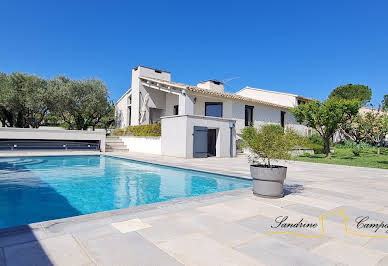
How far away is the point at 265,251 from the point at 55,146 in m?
19.8

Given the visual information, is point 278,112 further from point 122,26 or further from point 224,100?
point 122,26

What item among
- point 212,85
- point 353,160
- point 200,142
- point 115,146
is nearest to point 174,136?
point 200,142

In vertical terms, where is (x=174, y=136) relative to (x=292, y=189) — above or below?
above

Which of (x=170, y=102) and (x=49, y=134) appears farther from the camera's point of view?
(x=170, y=102)

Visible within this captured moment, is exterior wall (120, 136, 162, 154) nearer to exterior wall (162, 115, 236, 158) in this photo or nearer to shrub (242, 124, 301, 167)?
exterior wall (162, 115, 236, 158)

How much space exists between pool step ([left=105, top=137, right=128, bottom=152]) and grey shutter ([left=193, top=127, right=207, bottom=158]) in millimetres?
8355

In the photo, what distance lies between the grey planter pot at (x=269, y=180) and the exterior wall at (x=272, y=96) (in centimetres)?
2415

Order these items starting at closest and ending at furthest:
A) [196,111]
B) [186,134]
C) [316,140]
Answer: [186,134], [196,111], [316,140]

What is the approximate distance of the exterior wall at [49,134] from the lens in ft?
55.1

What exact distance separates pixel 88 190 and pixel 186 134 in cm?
837

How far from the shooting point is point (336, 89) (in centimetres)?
4441

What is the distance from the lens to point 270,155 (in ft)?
A: 17.6

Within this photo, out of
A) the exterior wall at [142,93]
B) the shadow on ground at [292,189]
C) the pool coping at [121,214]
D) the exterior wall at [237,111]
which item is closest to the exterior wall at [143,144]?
the exterior wall at [142,93]

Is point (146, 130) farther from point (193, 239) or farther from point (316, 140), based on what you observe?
point (316, 140)
